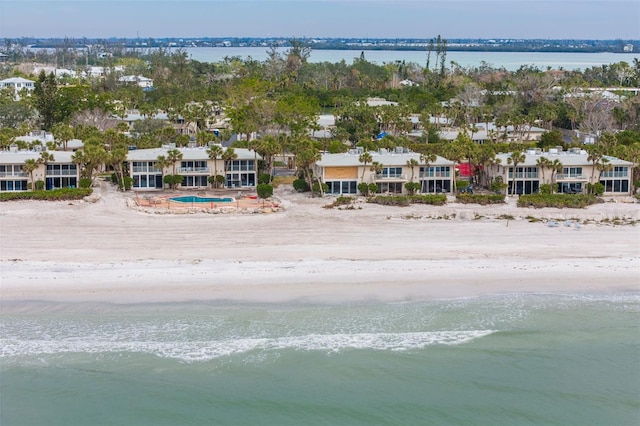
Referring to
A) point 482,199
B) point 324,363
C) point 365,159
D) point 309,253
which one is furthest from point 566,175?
point 324,363

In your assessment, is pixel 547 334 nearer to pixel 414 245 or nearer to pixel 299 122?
pixel 414 245

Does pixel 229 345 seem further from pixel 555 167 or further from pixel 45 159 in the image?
pixel 555 167

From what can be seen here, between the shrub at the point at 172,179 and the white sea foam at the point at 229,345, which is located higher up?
the shrub at the point at 172,179

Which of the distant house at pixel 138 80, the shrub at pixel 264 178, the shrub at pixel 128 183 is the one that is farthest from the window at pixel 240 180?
the distant house at pixel 138 80

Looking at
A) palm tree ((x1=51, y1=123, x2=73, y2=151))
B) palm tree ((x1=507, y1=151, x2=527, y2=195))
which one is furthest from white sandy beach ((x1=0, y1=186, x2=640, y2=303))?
palm tree ((x1=51, y1=123, x2=73, y2=151))

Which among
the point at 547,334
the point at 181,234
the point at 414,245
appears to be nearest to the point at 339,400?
the point at 547,334

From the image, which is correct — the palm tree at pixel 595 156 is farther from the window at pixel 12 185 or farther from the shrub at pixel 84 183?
the window at pixel 12 185

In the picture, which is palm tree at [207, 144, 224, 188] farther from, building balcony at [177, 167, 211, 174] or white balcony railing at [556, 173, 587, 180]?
white balcony railing at [556, 173, 587, 180]
